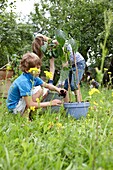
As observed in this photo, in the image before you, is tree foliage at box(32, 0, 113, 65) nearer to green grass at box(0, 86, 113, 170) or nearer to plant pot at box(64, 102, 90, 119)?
plant pot at box(64, 102, 90, 119)

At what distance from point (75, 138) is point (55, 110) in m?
1.30

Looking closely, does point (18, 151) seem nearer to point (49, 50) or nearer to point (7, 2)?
point (49, 50)

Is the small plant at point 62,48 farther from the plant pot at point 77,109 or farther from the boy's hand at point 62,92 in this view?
the plant pot at point 77,109

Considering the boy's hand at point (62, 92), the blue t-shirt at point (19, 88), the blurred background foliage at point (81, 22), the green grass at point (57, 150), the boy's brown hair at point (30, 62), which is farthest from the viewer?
the blurred background foliage at point (81, 22)

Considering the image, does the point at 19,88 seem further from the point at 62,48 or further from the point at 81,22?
the point at 81,22

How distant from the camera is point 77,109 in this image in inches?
120

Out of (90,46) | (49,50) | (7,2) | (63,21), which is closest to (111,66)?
(90,46)

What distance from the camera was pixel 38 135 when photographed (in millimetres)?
2055

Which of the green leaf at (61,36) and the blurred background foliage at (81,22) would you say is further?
the blurred background foliage at (81,22)

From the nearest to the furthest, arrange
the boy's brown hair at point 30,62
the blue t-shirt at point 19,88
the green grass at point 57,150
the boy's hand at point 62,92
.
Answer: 1. the green grass at point 57,150
2. the blue t-shirt at point 19,88
3. the boy's brown hair at point 30,62
4. the boy's hand at point 62,92

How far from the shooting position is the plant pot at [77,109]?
10.00 ft

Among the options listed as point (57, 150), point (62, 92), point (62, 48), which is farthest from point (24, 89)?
point (57, 150)

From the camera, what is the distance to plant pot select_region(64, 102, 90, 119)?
305cm

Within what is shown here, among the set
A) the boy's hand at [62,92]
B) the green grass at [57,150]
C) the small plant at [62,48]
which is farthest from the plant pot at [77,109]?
the green grass at [57,150]
